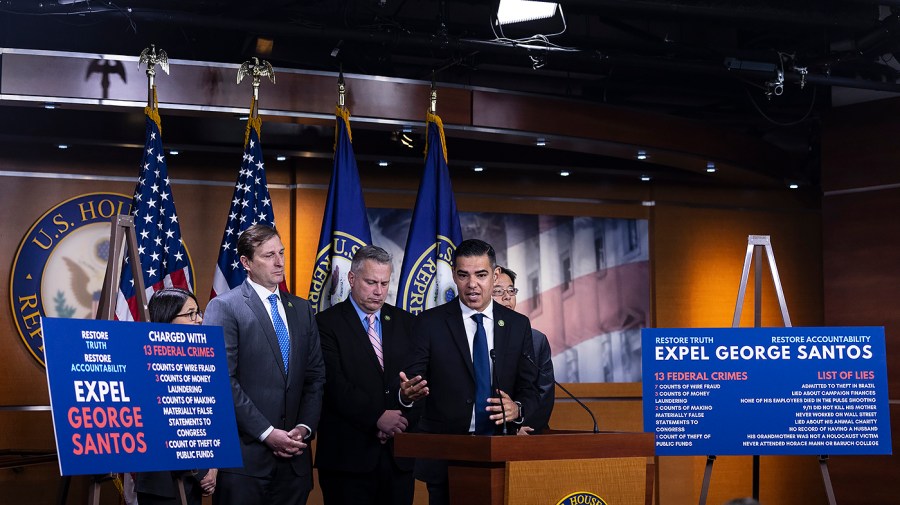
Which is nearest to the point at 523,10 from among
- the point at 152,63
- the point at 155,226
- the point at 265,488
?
the point at 152,63

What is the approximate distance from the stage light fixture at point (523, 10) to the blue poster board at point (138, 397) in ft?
9.66

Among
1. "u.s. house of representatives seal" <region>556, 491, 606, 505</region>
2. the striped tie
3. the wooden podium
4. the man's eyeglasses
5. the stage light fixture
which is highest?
the stage light fixture

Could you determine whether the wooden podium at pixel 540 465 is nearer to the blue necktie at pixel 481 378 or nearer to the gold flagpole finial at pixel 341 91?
the blue necktie at pixel 481 378

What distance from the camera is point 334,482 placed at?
17.4ft

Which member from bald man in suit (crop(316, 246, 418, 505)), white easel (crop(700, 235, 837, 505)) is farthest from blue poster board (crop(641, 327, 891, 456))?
bald man in suit (crop(316, 246, 418, 505))

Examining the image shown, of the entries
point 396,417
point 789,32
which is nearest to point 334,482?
point 396,417

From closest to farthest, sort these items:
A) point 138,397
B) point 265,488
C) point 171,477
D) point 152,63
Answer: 1. point 138,397
2. point 171,477
3. point 265,488
4. point 152,63

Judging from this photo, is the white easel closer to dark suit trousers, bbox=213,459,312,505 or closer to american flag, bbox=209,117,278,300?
dark suit trousers, bbox=213,459,312,505

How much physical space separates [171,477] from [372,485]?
122cm

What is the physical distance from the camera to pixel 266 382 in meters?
4.84

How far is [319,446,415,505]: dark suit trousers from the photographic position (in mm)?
5281

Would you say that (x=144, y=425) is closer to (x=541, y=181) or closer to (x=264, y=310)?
(x=264, y=310)

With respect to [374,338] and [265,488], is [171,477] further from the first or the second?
[374,338]

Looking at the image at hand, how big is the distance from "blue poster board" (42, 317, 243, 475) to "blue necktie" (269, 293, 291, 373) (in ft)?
1.85
